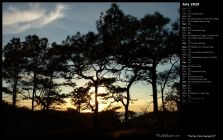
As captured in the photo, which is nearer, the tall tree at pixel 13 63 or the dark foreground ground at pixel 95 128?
the dark foreground ground at pixel 95 128

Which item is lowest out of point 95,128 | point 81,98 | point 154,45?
point 95,128

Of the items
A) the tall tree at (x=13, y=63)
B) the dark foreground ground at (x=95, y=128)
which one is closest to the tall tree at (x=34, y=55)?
the tall tree at (x=13, y=63)

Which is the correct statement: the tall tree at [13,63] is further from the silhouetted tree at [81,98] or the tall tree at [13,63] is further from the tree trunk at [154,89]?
the tree trunk at [154,89]

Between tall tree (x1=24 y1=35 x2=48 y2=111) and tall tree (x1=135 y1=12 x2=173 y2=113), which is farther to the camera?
tall tree (x1=24 y1=35 x2=48 y2=111)

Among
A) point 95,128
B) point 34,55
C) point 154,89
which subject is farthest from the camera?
point 34,55

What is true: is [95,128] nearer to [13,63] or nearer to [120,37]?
[120,37]

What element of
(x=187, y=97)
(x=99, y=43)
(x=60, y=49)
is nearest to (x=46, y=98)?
(x=60, y=49)

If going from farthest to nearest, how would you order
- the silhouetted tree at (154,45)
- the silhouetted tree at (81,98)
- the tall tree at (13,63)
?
the tall tree at (13,63) < the silhouetted tree at (81,98) < the silhouetted tree at (154,45)

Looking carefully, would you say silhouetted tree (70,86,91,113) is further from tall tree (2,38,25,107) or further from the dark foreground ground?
tall tree (2,38,25,107)

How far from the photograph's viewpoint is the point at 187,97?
7164 mm

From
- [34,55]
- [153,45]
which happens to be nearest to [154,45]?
[153,45]

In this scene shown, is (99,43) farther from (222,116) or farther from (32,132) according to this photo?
(222,116)

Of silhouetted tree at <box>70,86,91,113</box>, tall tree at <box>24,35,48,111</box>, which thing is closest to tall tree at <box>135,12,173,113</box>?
silhouetted tree at <box>70,86,91,113</box>

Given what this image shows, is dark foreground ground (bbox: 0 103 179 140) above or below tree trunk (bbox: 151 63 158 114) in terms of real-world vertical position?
below
